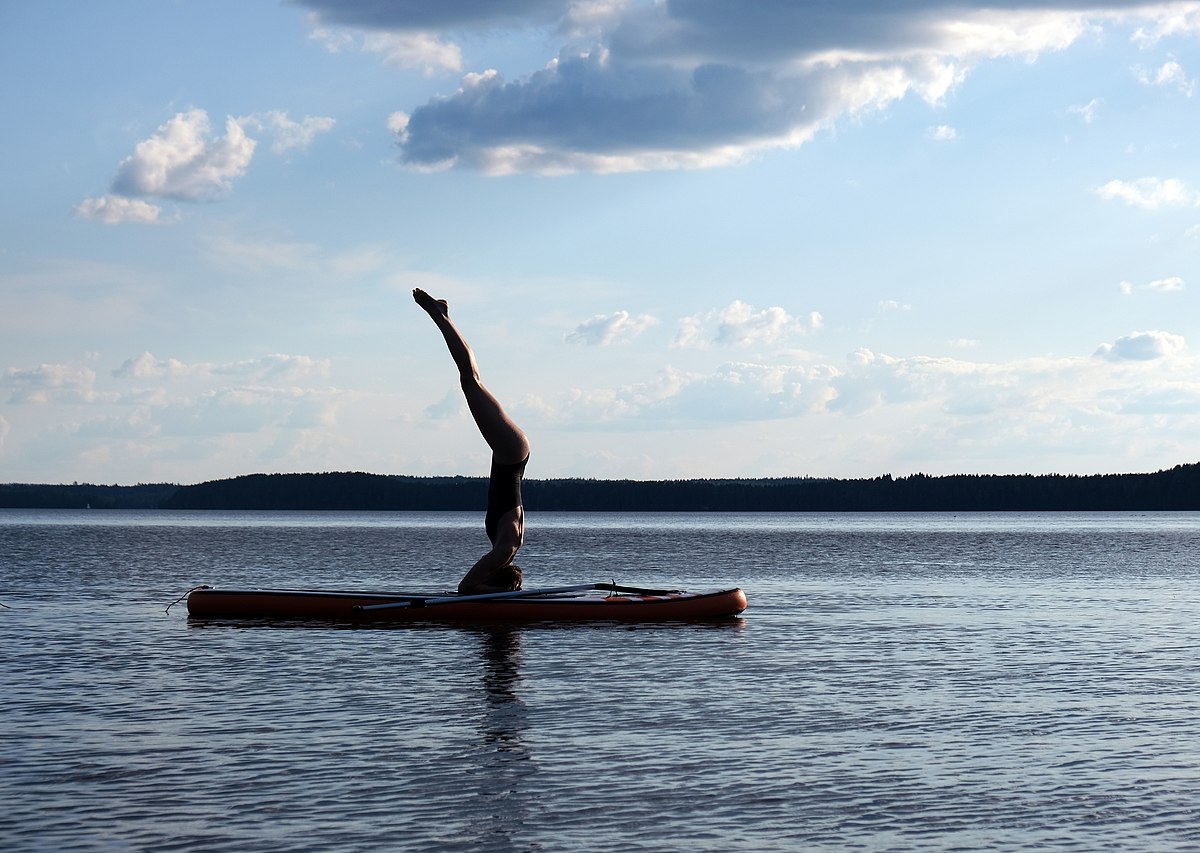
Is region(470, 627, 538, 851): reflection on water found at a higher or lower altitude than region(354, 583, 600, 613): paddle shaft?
lower

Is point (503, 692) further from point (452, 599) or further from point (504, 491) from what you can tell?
point (504, 491)

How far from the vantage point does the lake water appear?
46.9 feet

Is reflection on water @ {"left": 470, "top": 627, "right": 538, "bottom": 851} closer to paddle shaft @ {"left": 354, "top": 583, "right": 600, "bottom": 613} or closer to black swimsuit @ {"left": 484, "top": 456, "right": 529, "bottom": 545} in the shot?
paddle shaft @ {"left": 354, "top": 583, "right": 600, "bottom": 613}

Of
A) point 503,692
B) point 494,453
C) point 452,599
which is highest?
point 494,453

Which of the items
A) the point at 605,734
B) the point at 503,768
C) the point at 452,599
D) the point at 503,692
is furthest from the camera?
the point at 452,599

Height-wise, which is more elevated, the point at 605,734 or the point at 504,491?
the point at 504,491

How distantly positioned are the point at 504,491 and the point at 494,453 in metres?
1.03

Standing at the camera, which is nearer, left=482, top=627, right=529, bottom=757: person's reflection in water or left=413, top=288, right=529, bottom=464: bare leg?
left=482, top=627, right=529, bottom=757: person's reflection in water

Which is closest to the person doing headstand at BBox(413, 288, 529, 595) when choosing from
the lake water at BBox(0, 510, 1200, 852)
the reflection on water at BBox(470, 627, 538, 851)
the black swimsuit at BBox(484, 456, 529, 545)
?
the black swimsuit at BBox(484, 456, 529, 545)

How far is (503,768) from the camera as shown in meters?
17.3

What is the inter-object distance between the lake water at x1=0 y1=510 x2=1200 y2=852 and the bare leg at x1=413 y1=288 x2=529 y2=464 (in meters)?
4.82

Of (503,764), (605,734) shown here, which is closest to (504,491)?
(605,734)

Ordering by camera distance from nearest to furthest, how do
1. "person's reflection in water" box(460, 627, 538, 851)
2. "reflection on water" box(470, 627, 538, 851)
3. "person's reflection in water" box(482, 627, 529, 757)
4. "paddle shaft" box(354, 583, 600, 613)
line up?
"person's reflection in water" box(460, 627, 538, 851) → "reflection on water" box(470, 627, 538, 851) → "person's reflection in water" box(482, 627, 529, 757) → "paddle shaft" box(354, 583, 600, 613)

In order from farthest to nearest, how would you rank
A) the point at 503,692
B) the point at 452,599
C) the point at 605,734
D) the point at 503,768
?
the point at 452,599 < the point at 503,692 < the point at 605,734 < the point at 503,768
